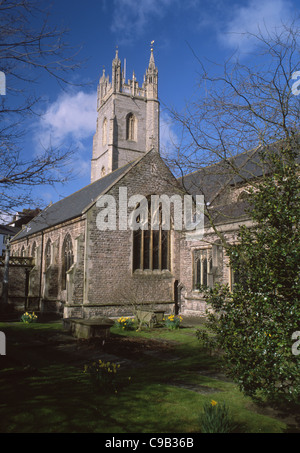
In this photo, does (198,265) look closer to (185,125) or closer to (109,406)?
(185,125)

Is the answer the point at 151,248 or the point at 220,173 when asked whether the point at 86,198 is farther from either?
the point at 220,173

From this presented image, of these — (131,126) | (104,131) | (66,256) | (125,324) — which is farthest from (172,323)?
(104,131)

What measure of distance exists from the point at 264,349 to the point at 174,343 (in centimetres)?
688

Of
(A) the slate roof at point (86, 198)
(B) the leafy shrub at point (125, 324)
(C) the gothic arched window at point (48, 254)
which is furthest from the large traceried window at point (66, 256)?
(B) the leafy shrub at point (125, 324)

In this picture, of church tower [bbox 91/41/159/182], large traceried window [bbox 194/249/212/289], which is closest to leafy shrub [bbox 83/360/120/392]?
large traceried window [bbox 194/249/212/289]

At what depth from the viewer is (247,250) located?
514 centimetres

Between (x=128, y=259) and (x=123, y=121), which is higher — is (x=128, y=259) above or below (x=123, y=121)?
below

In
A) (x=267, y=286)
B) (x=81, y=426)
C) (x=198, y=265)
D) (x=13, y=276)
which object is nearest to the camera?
(x=81, y=426)

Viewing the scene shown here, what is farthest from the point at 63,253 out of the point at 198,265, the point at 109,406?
the point at 109,406

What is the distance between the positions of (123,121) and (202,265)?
34.4 meters

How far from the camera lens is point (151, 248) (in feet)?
60.5

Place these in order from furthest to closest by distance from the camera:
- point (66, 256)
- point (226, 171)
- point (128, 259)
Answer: point (66, 256)
point (128, 259)
point (226, 171)

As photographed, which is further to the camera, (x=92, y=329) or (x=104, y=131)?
(x=104, y=131)

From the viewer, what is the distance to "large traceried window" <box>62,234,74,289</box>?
65.3ft
